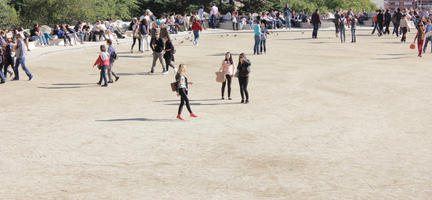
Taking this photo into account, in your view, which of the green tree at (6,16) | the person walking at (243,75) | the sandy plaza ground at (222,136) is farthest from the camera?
the green tree at (6,16)

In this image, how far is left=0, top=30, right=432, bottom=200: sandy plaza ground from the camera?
9188 millimetres

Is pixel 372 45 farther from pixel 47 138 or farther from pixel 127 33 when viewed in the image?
pixel 47 138

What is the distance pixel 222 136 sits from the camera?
12.4 metres

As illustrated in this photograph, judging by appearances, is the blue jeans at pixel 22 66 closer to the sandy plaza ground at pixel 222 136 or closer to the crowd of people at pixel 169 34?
the crowd of people at pixel 169 34

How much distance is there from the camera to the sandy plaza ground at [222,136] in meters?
9.19

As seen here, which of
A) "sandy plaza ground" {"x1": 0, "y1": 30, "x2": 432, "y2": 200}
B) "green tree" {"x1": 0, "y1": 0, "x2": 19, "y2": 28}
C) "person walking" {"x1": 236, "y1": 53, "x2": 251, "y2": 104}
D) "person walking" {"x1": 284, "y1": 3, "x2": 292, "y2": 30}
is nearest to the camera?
"sandy plaza ground" {"x1": 0, "y1": 30, "x2": 432, "y2": 200}

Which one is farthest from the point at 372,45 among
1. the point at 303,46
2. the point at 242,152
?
the point at 242,152

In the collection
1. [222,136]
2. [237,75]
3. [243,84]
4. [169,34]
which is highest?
[169,34]

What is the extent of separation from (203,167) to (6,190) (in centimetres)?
333

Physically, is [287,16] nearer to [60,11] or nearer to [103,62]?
[60,11]

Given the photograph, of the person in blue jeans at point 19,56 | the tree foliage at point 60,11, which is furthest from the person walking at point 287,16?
the person in blue jeans at point 19,56

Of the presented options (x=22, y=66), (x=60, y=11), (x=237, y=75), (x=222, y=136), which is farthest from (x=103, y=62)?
(x=60, y=11)

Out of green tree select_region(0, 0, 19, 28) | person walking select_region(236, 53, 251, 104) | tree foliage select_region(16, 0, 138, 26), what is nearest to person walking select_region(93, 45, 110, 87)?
person walking select_region(236, 53, 251, 104)

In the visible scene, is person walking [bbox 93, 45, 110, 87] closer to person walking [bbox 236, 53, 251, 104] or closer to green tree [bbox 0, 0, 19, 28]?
person walking [bbox 236, 53, 251, 104]
